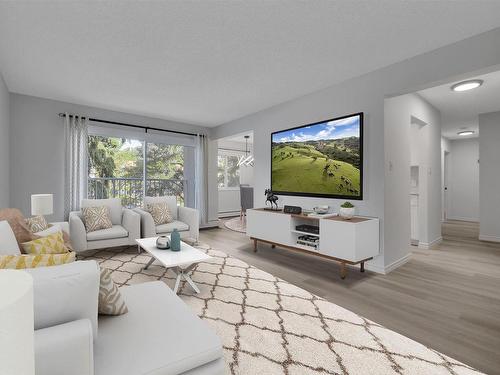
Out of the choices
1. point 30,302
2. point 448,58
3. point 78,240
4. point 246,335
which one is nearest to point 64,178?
point 78,240

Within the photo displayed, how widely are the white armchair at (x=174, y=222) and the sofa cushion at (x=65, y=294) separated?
124 inches

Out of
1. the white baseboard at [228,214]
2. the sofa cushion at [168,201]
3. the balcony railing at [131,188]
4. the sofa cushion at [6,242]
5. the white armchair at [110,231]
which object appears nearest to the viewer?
the sofa cushion at [6,242]

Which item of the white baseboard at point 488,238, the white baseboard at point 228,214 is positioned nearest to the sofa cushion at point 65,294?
the white baseboard at point 488,238

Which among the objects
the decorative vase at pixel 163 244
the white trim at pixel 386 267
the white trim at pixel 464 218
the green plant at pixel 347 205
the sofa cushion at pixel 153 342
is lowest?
the white trim at pixel 386 267

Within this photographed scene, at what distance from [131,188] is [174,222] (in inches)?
68.2

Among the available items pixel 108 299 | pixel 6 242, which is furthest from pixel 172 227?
pixel 108 299

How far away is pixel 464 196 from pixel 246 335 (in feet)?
26.5

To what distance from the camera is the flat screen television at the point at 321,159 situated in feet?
11.2

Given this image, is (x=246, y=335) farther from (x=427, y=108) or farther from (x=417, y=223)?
(x=427, y=108)

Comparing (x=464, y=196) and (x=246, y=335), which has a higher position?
(x=464, y=196)

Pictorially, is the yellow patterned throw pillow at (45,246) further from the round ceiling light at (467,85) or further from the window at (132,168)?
the round ceiling light at (467,85)

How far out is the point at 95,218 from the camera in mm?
3861

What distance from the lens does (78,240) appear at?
11.7 ft

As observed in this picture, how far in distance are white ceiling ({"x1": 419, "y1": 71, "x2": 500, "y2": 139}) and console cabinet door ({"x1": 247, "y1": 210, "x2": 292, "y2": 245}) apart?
2.85 m
